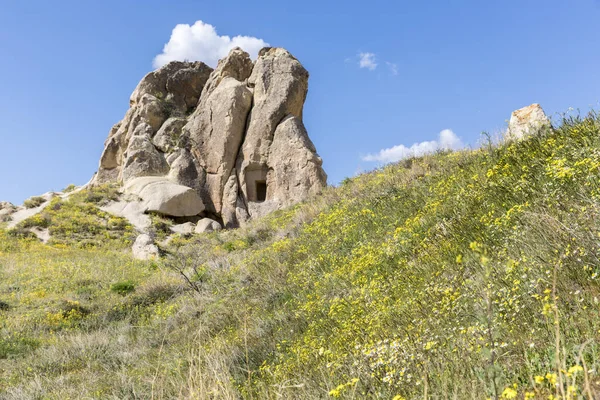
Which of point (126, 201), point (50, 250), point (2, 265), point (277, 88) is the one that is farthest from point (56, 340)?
point (277, 88)

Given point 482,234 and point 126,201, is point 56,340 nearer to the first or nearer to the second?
point 482,234

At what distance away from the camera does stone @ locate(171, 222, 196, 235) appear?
26.2 m

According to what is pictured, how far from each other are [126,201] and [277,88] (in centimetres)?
1352

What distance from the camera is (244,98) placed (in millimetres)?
30188

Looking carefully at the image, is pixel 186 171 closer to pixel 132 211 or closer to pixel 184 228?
pixel 132 211

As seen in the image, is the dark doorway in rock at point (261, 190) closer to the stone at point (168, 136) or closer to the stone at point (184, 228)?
the stone at point (184, 228)

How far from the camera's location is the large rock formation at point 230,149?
27.4m

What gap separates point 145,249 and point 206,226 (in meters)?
7.45

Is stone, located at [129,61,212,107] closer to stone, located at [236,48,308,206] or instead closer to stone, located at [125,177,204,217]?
stone, located at [236,48,308,206]

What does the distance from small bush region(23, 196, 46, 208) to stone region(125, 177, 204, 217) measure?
583 centimetres

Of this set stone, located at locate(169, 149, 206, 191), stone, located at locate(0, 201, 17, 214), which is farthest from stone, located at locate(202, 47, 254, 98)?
stone, located at locate(0, 201, 17, 214)

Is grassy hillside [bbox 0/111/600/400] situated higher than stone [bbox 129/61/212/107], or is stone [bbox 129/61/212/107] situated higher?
stone [bbox 129/61/212/107]

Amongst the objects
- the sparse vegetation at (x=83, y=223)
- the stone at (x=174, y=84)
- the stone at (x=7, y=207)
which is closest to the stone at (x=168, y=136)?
the stone at (x=174, y=84)

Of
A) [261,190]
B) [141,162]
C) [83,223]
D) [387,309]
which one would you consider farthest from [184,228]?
[387,309]
